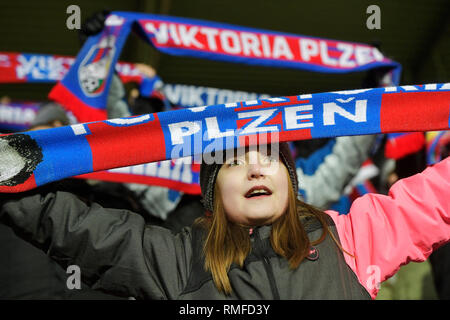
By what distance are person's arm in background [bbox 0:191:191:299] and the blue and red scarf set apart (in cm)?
8

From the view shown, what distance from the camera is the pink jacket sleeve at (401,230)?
1.12 meters

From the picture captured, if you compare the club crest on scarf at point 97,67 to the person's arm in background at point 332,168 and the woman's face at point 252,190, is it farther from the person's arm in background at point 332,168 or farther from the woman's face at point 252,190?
the woman's face at point 252,190

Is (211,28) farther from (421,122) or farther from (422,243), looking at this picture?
(422,243)

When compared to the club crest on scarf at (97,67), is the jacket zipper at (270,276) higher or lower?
lower

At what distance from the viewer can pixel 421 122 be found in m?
1.22

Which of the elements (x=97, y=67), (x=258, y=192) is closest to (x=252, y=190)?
(x=258, y=192)

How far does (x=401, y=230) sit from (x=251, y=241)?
333 millimetres

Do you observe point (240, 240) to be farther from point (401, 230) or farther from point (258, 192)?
point (401, 230)

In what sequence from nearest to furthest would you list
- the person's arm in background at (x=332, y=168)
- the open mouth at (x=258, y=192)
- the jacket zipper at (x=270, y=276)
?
the jacket zipper at (x=270, y=276) → the open mouth at (x=258, y=192) → the person's arm in background at (x=332, y=168)

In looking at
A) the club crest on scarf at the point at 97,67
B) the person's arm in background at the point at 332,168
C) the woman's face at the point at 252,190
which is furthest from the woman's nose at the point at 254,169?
the club crest on scarf at the point at 97,67

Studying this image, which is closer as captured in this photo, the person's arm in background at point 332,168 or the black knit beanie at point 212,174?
the black knit beanie at point 212,174

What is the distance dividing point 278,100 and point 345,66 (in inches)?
62.7

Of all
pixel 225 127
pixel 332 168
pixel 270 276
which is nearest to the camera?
pixel 270 276

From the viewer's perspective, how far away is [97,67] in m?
2.28
